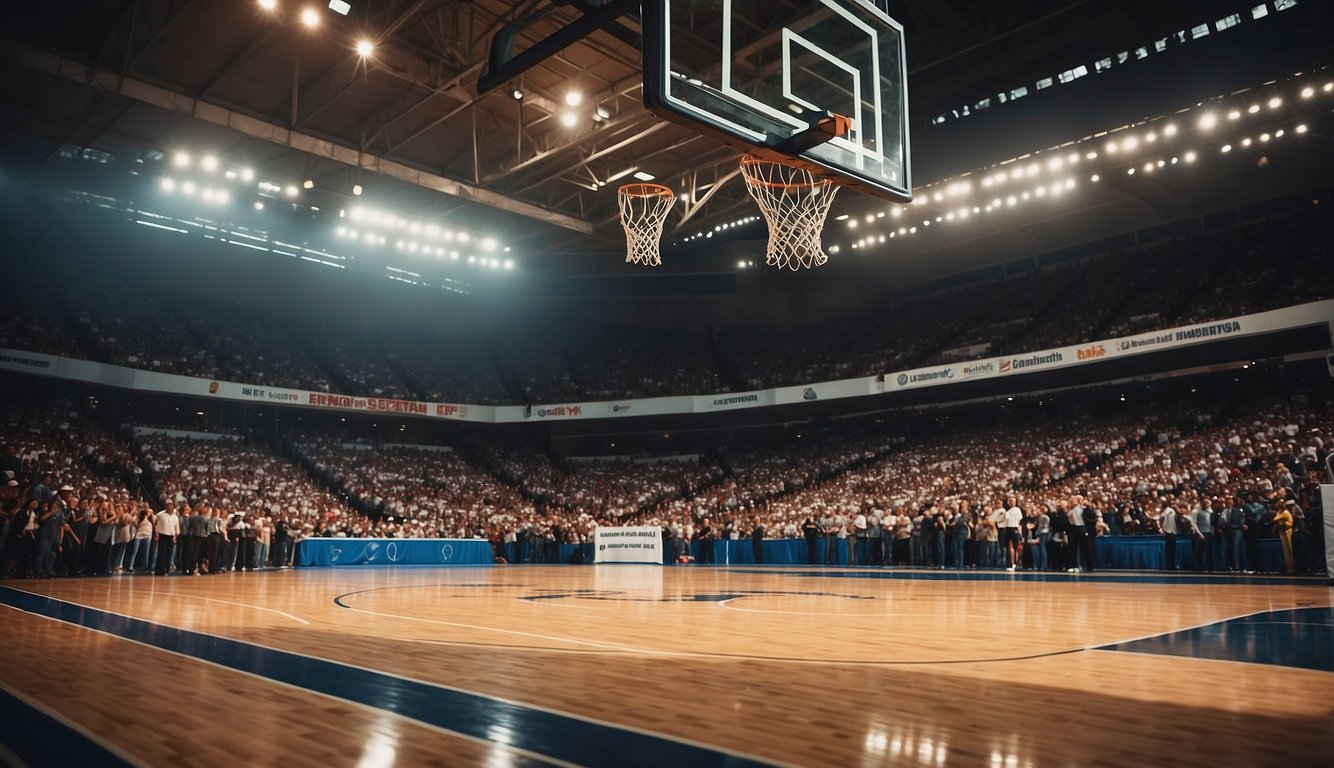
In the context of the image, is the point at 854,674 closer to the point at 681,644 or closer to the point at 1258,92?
the point at 681,644

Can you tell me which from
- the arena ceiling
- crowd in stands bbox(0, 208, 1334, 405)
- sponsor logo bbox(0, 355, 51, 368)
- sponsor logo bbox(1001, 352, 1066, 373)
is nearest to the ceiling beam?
the arena ceiling

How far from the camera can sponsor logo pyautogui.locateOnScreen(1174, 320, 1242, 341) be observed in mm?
21859

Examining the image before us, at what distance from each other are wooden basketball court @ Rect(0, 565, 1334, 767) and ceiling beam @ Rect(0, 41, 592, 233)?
11.8m

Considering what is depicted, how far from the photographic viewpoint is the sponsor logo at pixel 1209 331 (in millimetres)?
21859

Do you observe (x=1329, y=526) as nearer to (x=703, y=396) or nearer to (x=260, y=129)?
(x=260, y=129)

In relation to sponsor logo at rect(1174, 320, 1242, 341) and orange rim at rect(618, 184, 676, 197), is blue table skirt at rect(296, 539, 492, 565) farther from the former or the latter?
sponsor logo at rect(1174, 320, 1242, 341)

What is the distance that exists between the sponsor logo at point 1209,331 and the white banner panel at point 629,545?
50.9ft

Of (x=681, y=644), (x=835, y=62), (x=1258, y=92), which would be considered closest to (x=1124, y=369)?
(x=1258, y=92)

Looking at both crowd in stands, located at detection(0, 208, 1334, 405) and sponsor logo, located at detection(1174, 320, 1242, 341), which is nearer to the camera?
sponsor logo, located at detection(1174, 320, 1242, 341)

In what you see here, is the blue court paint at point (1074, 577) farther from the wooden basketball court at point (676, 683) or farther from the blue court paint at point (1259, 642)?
the blue court paint at point (1259, 642)

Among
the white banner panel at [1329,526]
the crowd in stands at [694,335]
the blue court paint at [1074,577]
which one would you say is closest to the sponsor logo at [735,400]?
the crowd in stands at [694,335]

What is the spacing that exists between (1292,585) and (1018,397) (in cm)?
1767

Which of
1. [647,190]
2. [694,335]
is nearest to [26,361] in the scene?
[647,190]

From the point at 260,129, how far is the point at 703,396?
18388 millimetres
